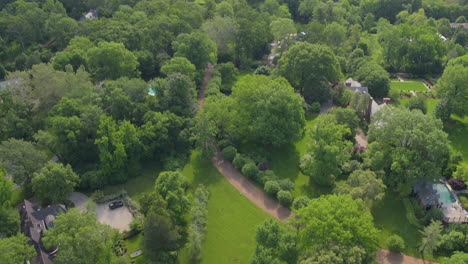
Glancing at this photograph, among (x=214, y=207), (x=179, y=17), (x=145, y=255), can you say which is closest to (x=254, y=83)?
(x=214, y=207)

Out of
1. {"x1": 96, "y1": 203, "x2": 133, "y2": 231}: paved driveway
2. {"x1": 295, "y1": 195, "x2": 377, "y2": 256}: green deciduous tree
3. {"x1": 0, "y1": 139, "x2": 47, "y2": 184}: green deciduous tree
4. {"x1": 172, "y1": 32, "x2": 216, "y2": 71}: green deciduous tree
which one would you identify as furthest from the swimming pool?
{"x1": 0, "y1": 139, "x2": 47, "y2": 184}: green deciduous tree

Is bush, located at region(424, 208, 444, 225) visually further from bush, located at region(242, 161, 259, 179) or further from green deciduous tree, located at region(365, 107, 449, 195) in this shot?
bush, located at region(242, 161, 259, 179)

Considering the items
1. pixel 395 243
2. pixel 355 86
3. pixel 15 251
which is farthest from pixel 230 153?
pixel 355 86

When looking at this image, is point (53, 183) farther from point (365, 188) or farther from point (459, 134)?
point (459, 134)

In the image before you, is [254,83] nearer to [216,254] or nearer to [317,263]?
[216,254]

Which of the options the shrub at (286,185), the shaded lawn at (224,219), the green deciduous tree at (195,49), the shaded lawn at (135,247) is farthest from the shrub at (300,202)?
the green deciduous tree at (195,49)

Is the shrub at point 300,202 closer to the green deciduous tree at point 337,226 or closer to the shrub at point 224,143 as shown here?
the green deciduous tree at point 337,226
